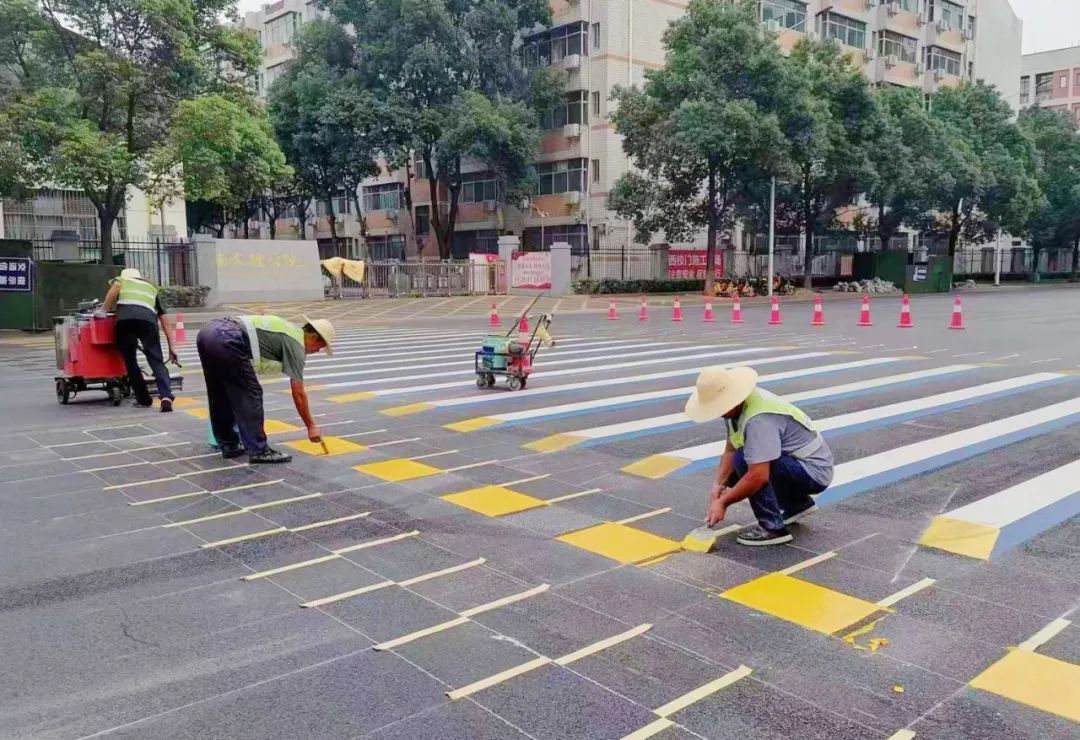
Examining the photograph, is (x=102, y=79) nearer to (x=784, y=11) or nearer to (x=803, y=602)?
(x=803, y=602)

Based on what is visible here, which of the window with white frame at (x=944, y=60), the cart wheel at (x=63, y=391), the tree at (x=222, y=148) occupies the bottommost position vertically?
the cart wheel at (x=63, y=391)

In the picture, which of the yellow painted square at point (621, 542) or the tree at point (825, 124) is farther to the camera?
the tree at point (825, 124)

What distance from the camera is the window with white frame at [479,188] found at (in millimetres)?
45188

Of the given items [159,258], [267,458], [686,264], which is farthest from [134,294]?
[686,264]

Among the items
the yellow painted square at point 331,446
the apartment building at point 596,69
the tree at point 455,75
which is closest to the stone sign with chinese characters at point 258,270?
the tree at point 455,75

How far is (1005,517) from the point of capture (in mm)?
5875

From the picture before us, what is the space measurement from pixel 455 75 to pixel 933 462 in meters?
37.3

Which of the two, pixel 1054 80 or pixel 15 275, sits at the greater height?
pixel 1054 80

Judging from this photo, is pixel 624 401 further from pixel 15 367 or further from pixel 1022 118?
pixel 1022 118

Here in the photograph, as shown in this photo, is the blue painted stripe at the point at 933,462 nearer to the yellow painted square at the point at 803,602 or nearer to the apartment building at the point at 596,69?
the yellow painted square at the point at 803,602

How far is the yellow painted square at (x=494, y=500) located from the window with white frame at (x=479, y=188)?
38.9m

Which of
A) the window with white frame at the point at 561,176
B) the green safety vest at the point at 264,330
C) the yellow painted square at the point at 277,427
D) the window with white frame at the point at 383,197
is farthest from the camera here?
the window with white frame at the point at 383,197

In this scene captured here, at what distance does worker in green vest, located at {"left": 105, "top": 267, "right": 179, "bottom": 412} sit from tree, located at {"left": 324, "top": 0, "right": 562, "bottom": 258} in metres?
29.2

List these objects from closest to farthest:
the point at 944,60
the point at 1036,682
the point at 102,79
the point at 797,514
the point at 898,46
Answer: the point at 1036,682, the point at 797,514, the point at 102,79, the point at 898,46, the point at 944,60
